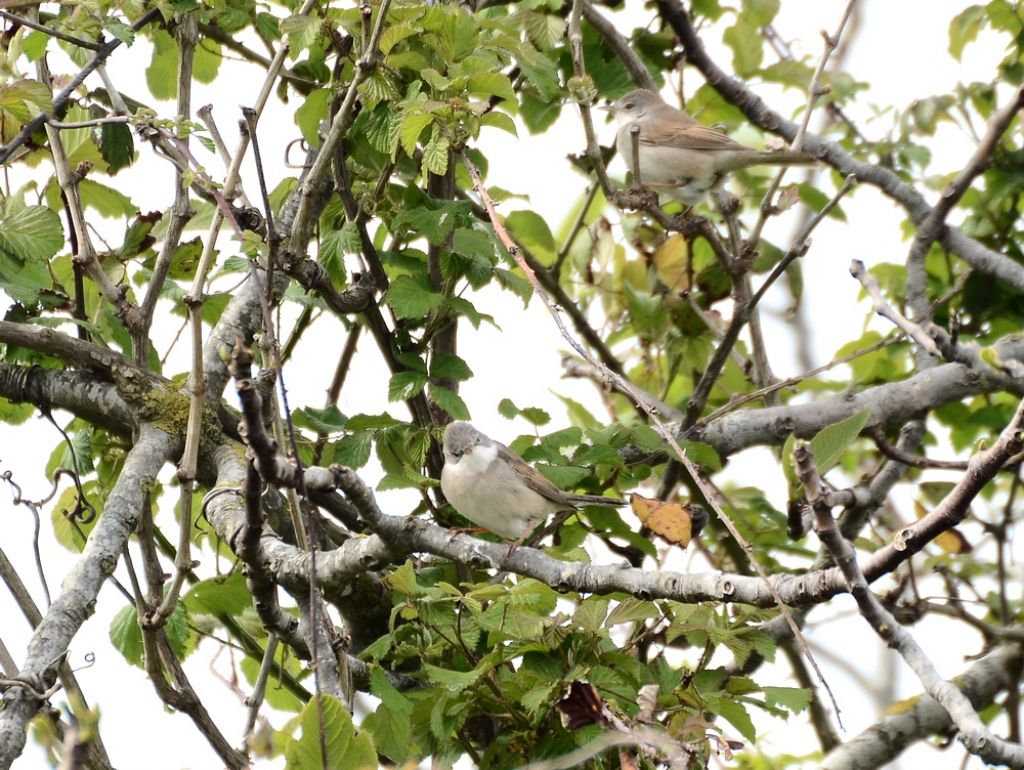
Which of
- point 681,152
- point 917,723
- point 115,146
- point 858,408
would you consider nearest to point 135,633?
point 115,146

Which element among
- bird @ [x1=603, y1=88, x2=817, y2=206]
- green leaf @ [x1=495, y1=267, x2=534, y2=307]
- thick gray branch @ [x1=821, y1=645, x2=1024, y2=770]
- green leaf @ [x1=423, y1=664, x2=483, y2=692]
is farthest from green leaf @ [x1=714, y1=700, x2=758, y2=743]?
bird @ [x1=603, y1=88, x2=817, y2=206]

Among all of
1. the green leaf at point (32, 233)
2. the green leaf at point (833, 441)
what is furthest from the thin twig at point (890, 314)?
the green leaf at point (32, 233)

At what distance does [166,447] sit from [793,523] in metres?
1.91

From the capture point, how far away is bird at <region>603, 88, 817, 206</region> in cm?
552

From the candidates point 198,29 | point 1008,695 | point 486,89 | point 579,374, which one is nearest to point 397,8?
point 486,89

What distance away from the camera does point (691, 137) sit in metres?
5.77

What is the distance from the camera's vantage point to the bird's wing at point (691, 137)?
5.69 m

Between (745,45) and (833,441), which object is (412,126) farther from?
(745,45)

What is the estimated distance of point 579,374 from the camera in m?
5.22

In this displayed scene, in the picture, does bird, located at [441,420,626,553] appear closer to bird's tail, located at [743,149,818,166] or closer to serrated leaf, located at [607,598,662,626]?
serrated leaf, located at [607,598,662,626]

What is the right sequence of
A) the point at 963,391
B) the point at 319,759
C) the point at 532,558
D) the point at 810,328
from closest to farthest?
the point at 319,759 < the point at 532,558 < the point at 963,391 < the point at 810,328

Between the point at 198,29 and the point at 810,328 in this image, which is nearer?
the point at 198,29

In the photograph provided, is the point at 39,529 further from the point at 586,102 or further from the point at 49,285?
the point at 586,102

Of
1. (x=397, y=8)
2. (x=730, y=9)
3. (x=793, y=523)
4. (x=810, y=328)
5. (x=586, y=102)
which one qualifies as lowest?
(x=793, y=523)
